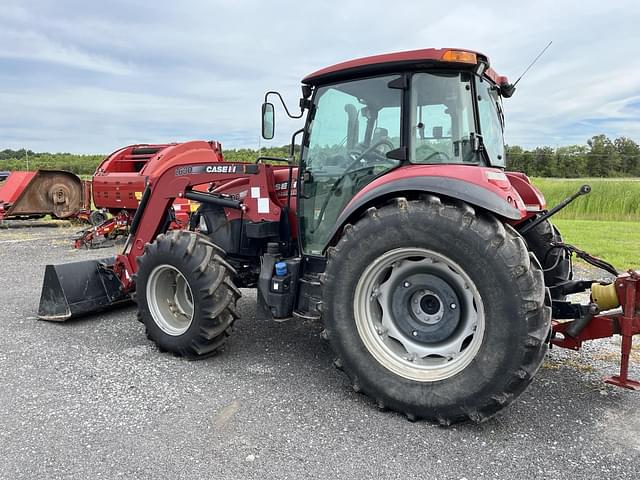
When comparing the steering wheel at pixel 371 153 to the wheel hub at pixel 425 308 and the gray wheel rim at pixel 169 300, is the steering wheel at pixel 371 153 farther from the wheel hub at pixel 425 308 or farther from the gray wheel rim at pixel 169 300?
the gray wheel rim at pixel 169 300

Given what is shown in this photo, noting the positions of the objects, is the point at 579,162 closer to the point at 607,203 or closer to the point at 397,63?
the point at 607,203

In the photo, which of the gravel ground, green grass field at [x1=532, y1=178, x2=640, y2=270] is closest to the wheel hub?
the gravel ground

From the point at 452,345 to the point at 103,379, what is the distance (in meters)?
2.57

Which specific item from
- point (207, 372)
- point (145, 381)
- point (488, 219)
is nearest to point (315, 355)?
point (207, 372)

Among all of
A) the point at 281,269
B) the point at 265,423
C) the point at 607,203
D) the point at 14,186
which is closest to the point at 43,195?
the point at 14,186

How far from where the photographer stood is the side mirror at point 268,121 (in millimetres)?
4078

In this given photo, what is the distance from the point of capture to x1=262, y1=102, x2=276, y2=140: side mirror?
13.4ft

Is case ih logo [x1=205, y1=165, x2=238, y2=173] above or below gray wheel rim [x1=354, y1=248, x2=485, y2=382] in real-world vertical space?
above

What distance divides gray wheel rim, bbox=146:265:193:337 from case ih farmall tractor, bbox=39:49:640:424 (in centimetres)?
1

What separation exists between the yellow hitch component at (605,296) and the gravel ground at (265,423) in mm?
Answer: 694

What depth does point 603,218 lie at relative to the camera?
1566cm

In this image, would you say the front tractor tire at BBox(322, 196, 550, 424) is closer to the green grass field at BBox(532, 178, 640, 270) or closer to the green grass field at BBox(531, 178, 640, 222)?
the green grass field at BBox(532, 178, 640, 270)

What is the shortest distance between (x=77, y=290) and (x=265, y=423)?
3046mm

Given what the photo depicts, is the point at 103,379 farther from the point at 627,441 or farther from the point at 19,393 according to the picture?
the point at 627,441
